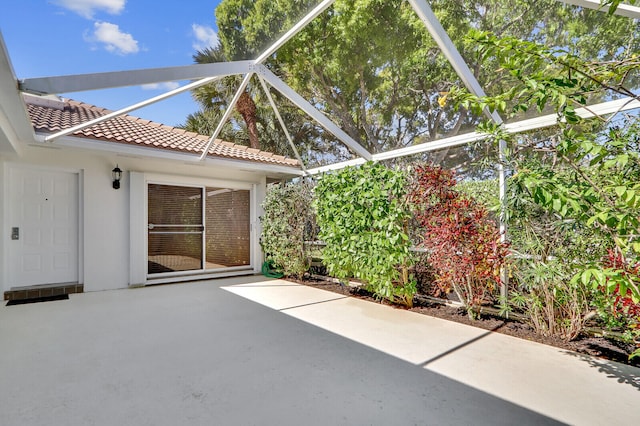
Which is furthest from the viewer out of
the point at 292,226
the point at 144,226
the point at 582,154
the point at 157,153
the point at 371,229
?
the point at 292,226

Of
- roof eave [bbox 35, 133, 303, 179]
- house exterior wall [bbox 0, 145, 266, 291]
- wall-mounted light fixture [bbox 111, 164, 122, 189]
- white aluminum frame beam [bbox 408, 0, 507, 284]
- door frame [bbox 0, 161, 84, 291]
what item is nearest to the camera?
white aluminum frame beam [bbox 408, 0, 507, 284]

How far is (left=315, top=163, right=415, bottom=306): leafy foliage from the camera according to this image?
4578 mm

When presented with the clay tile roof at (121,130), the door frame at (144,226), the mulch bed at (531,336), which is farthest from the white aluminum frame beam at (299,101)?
the door frame at (144,226)

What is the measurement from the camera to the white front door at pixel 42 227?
5.47m

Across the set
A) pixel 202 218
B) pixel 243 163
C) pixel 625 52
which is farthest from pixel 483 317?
pixel 202 218

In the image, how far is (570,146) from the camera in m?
1.79

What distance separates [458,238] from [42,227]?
717 centimetres

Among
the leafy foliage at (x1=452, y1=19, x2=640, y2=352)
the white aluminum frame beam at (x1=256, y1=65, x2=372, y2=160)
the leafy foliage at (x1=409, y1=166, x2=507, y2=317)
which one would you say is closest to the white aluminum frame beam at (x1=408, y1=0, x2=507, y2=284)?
the leafy foliage at (x1=409, y1=166, x2=507, y2=317)

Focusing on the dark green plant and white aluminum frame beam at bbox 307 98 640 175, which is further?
the dark green plant

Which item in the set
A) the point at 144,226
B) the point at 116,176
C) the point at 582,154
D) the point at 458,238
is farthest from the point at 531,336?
the point at 116,176

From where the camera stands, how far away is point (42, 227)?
225 inches

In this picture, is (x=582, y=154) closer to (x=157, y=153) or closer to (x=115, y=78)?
(x=115, y=78)

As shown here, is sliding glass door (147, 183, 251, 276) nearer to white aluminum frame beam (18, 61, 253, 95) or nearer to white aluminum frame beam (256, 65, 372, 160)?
white aluminum frame beam (256, 65, 372, 160)

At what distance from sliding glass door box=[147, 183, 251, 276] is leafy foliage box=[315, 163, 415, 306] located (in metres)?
3.37
